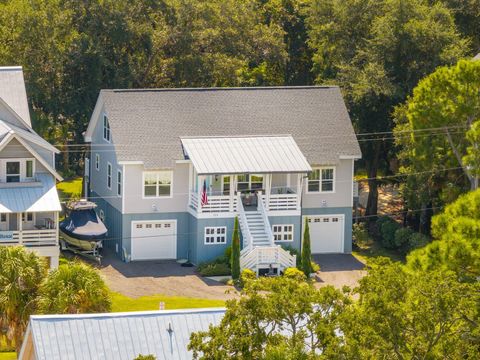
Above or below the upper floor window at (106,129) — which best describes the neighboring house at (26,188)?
below

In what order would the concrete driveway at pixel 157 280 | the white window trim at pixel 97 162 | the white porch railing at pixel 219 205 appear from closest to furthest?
1. the concrete driveway at pixel 157 280
2. the white porch railing at pixel 219 205
3. the white window trim at pixel 97 162

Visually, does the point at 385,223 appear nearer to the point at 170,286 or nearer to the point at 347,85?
the point at 347,85

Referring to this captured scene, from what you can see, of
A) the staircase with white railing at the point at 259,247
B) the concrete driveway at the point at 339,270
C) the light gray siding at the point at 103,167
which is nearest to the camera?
the concrete driveway at the point at 339,270

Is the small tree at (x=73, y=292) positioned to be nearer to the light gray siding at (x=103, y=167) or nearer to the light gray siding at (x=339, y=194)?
the light gray siding at (x=103, y=167)

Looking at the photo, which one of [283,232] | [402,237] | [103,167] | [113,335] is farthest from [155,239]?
[113,335]

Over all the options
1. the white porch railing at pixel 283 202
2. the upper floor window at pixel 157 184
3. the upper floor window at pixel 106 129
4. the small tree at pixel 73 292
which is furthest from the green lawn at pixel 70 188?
the small tree at pixel 73 292

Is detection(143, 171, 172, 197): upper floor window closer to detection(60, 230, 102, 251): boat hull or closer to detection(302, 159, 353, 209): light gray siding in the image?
detection(60, 230, 102, 251): boat hull
